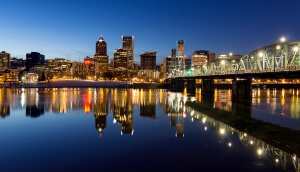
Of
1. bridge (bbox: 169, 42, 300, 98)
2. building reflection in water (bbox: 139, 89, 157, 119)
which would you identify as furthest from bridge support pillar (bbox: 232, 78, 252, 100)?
building reflection in water (bbox: 139, 89, 157, 119)

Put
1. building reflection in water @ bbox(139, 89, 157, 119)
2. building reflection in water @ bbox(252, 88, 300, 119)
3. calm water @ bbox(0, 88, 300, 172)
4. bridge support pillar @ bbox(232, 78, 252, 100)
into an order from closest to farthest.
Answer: calm water @ bbox(0, 88, 300, 172) < building reflection in water @ bbox(139, 89, 157, 119) < building reflection in water @ bbox(252, 88, 300, 119) < bridge support pillar @ bbox(232, 78, 252, 100)

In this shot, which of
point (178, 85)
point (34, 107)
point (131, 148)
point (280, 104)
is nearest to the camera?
point (131, 148)

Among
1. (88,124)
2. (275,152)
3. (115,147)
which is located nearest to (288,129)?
(275,152)

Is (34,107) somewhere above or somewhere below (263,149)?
above

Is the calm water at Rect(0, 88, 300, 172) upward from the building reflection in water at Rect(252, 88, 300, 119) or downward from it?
downward

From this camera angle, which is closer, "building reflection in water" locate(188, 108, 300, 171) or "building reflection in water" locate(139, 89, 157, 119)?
"building reflection in water" locate(188, 108, 300, 171)

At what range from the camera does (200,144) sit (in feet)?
87.8

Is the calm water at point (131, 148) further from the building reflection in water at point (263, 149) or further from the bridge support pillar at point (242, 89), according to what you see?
the bridge support pillar at point (242, 89)

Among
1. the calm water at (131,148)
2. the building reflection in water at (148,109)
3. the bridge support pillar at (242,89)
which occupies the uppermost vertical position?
the bridge support pillar at (242,89)

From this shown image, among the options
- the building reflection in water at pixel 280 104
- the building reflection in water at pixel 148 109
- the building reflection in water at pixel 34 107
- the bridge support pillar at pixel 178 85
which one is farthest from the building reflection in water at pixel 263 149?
the bridge support pillar at pixel 178 85

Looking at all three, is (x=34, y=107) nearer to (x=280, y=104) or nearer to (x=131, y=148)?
(x=131, y=148)

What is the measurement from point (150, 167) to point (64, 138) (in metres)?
12.6

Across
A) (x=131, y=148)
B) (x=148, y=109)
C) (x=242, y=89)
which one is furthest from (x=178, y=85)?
(x=131, y=148)

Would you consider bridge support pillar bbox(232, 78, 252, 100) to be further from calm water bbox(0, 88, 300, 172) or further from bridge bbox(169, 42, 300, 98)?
calm water bbox(0, 88, 300, 172)
